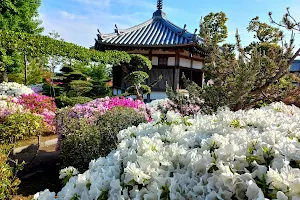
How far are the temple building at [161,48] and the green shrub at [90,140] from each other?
7.93 metres

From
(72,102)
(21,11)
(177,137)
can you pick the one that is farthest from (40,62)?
(177,137)

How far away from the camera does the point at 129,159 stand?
139 centimetres

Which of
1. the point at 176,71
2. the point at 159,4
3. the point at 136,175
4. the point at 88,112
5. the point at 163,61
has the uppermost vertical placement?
the point at 159,4

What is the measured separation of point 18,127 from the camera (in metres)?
4.00

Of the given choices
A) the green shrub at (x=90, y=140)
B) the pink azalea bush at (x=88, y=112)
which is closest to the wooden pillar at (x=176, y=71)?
the pink azalea bush at (x=88, y=112)

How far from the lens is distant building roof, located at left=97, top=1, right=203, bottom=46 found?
1209 cm

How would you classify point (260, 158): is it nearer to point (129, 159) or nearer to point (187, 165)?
point (187, 165)

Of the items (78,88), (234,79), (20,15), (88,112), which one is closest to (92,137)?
(88,112)

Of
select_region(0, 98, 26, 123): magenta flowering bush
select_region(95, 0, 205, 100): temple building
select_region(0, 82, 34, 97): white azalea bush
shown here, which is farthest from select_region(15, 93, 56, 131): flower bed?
select_region(95, 0, 205, 100): temple building

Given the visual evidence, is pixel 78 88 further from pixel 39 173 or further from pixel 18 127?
pixel 18 127

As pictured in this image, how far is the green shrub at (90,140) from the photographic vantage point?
11.6 feet

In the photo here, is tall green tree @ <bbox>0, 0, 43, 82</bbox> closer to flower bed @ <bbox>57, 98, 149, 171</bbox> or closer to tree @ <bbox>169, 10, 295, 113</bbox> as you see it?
flower bed @ <bbox>57, 98, 149, 171</bbox>

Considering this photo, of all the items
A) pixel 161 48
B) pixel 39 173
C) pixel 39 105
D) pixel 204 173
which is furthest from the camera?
pixel 161 48

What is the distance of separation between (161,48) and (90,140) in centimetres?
892
